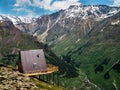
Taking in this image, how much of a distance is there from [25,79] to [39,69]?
84.2ft

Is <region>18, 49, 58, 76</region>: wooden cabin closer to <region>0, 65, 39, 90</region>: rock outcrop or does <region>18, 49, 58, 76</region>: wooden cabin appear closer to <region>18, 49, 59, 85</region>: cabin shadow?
<region>18, 49, 59, 85</region>: cabin shadow

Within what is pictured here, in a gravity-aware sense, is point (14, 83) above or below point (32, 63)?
below

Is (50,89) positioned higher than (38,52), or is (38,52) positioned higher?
(38,52)

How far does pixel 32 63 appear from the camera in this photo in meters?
95.3

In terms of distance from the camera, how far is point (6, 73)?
7569 cm

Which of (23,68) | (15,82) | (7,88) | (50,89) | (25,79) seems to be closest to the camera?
(7,88)

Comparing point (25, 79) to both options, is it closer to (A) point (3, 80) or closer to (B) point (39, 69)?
(A) point (3, 80)

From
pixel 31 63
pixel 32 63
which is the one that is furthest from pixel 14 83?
pixel 32 63

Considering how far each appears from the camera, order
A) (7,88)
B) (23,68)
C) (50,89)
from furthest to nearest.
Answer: (23,68)
(50,89)
(7,88)

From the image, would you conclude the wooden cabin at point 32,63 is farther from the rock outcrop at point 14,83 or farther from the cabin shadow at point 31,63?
the rock outcrop at point 14,83

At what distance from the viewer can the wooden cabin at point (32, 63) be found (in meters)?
93.9

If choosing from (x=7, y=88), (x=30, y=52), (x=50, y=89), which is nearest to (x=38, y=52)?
(x=30, y=52)

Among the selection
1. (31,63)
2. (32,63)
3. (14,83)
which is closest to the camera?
(14,83)

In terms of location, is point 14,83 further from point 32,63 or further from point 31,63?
point 32,63
